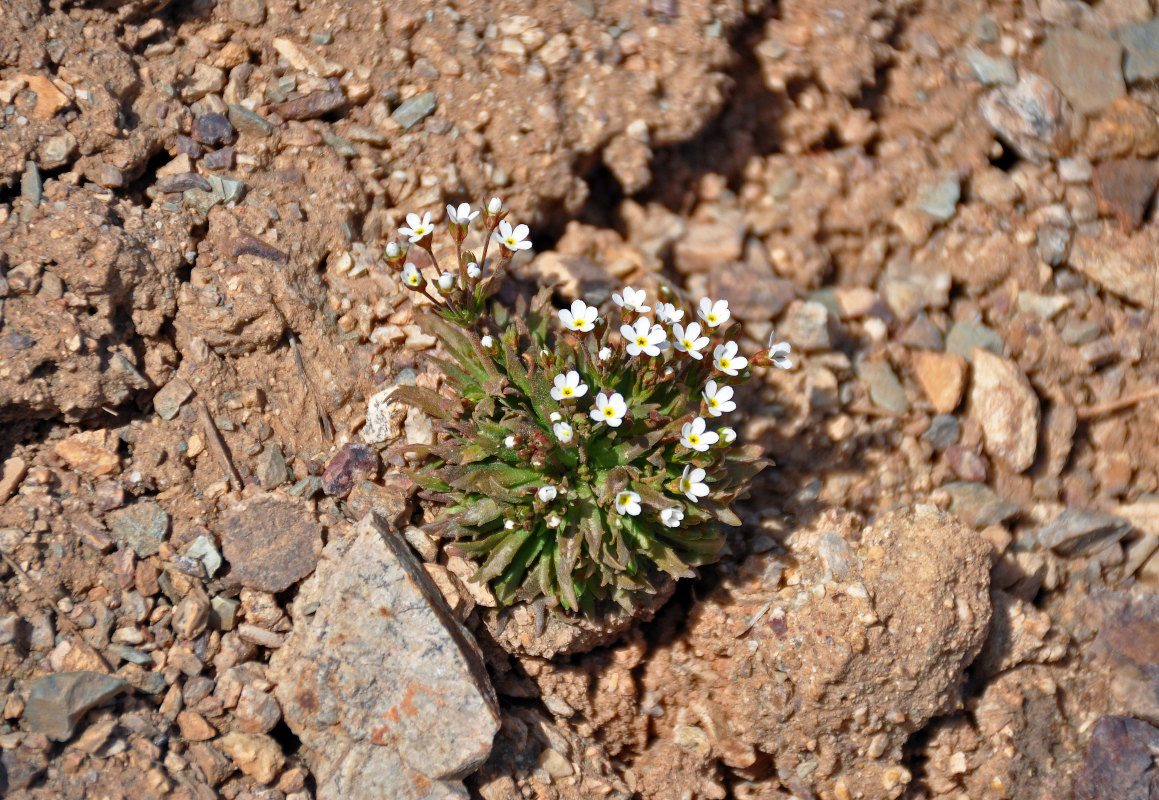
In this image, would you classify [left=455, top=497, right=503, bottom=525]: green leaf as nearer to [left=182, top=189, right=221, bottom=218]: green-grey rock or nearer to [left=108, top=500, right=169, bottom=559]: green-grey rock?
[left=108, top=500, right=169, bottom=559]: green-grey rock

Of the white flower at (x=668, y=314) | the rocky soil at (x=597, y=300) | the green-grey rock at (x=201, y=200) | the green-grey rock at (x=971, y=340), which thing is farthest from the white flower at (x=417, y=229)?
the green-grey rock at (x=971, y=340)

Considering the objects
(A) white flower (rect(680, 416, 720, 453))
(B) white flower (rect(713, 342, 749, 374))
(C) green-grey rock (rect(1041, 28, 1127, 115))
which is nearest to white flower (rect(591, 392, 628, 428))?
(A) white flower (rect(680, 416, 720, 453))

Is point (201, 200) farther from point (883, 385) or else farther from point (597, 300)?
point (883, 385)

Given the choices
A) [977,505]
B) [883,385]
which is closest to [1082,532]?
[977,505]

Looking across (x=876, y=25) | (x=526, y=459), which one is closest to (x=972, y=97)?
(x=876, y=25)

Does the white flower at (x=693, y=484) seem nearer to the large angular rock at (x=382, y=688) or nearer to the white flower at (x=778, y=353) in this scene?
the white flower at (x=778, y=353)
